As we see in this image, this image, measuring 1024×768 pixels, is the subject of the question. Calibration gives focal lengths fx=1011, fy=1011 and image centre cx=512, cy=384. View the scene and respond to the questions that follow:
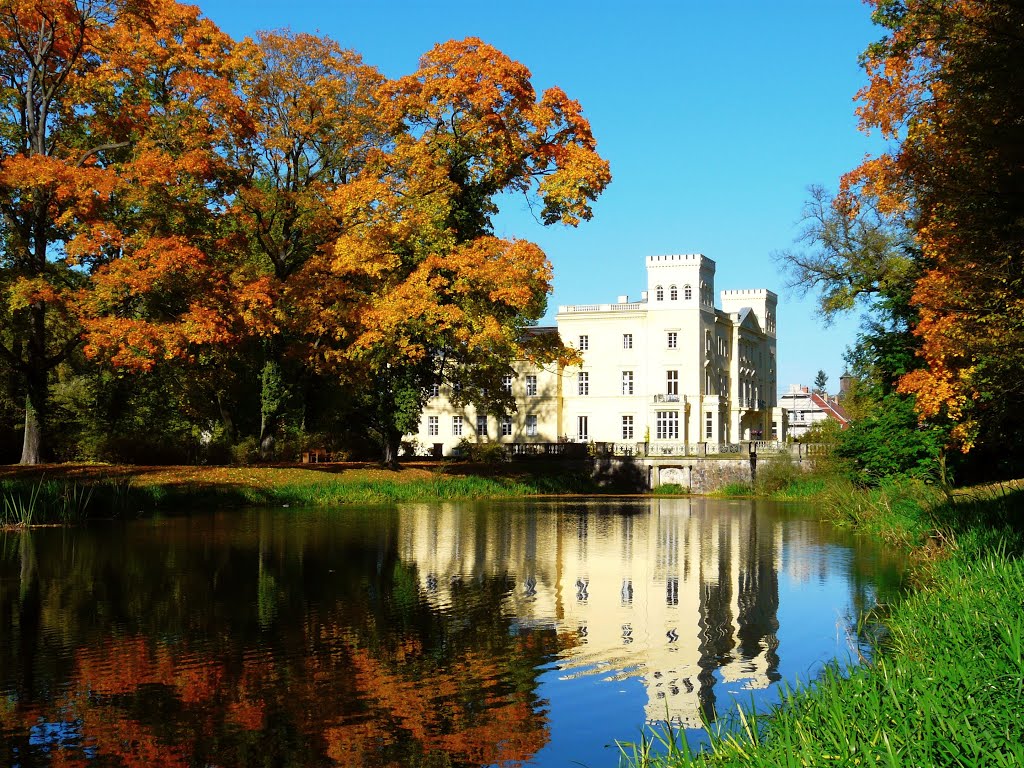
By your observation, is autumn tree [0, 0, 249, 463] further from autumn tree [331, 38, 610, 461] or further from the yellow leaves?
autumn tree [331, 38, 610, 461]

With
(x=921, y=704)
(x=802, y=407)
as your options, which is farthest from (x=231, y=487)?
(x=802, y=407)

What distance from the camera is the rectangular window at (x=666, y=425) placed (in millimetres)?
67562

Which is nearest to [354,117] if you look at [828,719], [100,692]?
[100,692]

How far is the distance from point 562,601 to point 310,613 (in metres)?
3.00

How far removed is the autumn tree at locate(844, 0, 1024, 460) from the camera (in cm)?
1059

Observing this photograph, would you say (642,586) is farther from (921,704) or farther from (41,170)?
(41,170)

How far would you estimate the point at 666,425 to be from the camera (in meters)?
67.7

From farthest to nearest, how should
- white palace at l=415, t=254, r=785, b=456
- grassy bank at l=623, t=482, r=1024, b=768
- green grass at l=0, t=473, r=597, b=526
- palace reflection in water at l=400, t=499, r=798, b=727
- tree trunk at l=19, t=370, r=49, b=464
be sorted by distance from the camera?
white palace at l=415, t=254, r=785, b=456 → tree trunk at l=19, t=370, r=49, b=464 → green grass at l=0, t=473, r=597, b=526 → palace reflection in water at l=400, t=499, r=798, b=727 → grassy bank at l=623, t=482, r=1024, b=768

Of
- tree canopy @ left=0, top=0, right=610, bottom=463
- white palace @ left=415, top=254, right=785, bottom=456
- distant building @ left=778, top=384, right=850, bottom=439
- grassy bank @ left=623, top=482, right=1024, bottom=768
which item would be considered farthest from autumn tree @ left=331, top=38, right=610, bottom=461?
distant building @ left=778, top=384, right=850, bottom=439

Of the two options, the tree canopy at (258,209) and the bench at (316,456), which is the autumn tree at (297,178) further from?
the bench at (316,456)

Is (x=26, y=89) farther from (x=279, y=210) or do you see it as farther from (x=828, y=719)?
(x=828, y=719)

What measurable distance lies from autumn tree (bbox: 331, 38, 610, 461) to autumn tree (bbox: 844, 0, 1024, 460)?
1415 centimetres

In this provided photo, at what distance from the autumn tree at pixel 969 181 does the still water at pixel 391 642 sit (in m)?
3.18

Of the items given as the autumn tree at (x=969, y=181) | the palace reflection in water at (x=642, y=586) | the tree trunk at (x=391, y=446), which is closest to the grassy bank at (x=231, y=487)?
the tree trunk at (x=391, y=446)
